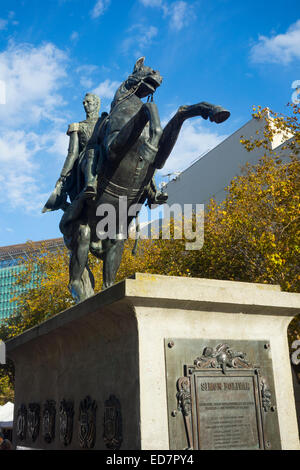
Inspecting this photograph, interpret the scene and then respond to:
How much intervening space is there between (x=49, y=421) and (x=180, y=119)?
11.8 feet

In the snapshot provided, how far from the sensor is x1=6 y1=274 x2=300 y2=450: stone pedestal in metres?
3.89

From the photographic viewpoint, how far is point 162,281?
4.05 meters

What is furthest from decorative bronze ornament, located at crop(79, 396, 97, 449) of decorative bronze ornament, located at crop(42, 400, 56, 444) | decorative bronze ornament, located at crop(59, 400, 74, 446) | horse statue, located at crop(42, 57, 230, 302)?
horse statue, located at crop(42, 57, 230, 302)

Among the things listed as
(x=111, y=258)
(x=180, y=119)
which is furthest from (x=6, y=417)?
(x=180, y=119)

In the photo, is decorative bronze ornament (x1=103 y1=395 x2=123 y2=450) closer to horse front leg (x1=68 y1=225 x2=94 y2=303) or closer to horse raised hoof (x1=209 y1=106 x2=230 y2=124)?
horse front leg (x1=68 y1=225 x2=94 y2=303)

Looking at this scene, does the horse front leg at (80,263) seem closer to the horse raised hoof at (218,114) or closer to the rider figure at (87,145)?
the rider figure at (87,145)

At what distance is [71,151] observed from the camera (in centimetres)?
677

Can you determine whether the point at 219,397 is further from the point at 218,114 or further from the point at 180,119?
the point at 180,119

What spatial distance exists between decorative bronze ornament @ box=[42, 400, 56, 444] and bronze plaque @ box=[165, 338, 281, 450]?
1972 mm

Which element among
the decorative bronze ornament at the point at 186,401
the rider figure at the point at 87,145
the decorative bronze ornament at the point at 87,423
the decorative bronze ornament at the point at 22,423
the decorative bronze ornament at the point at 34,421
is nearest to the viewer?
the decorative bronze ornament at the point at 186,401

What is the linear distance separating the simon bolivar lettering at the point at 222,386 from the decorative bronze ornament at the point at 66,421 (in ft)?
5.14

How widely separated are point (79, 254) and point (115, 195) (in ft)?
2.87

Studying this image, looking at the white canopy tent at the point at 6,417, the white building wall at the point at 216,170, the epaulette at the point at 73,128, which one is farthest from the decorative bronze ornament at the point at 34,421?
the white building wall at the point at 216,170

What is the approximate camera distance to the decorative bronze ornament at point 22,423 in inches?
242
